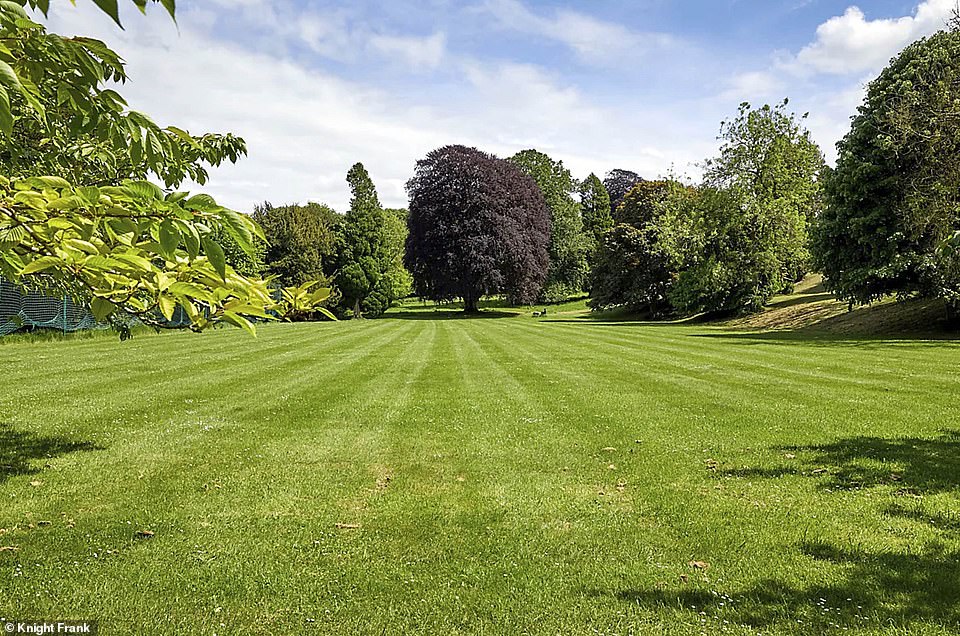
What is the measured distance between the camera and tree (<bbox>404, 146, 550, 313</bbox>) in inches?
1833

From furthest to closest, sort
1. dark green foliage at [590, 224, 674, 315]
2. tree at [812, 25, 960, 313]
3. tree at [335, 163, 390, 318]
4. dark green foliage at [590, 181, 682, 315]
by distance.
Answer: tree at [335, 163, 390, 318], dark green foliage at [590, 224, 674, 315], dark green foliage at [590, 181, 682, 315], tree at [812, 25, 960, 313]

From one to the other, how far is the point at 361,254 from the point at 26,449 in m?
44.6

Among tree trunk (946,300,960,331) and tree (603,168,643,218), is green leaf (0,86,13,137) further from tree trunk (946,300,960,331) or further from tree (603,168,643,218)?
tree (603,168,643,218)

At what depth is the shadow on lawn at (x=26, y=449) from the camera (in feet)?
18.7

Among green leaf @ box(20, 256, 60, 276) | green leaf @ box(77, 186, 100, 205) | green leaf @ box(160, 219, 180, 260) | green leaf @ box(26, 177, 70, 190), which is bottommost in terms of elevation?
green leaf @ box(20, 256, 60, 276)

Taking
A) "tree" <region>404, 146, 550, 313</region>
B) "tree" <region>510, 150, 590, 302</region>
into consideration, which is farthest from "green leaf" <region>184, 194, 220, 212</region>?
"tree" <region>510, 150, 590, 302</region>

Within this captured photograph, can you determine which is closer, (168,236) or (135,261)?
(168,236)

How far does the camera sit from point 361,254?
50188 millimetres

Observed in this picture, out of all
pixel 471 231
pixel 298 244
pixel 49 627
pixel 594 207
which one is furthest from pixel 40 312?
pixel 594 207

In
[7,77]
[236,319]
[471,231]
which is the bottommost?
[236,319]

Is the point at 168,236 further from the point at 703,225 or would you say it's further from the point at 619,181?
the point at 619,181

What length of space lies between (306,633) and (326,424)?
486 cm

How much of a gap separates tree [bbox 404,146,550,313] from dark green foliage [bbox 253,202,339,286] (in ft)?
24.1

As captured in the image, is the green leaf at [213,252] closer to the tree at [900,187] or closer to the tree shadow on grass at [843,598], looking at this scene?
the tree shadow on grass at [843,598]
